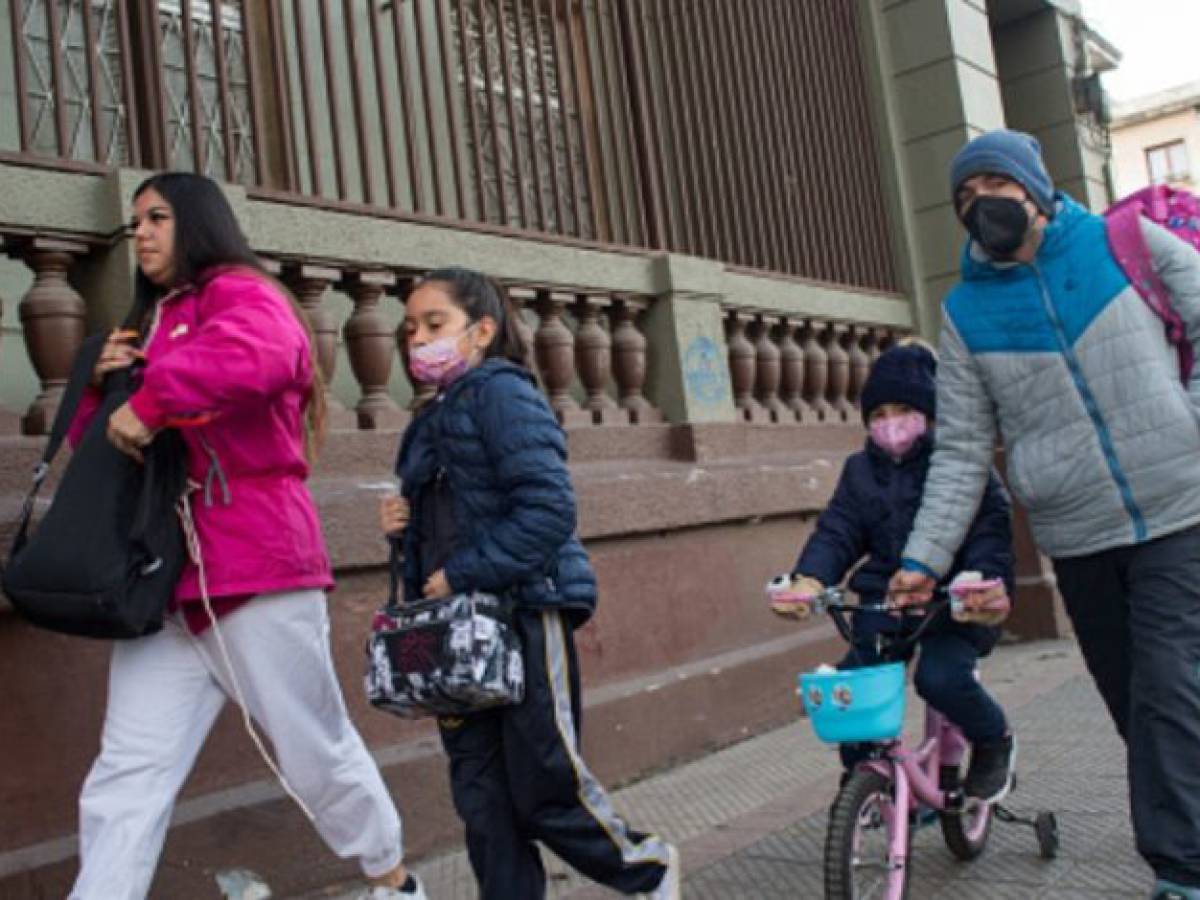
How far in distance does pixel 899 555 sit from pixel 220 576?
72.7 inches

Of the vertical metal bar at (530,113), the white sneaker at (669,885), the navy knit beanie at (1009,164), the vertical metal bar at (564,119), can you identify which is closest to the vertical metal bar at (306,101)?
the vertical metal bar at (530,113)

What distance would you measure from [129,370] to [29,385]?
8.26ft

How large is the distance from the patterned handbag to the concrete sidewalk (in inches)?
43.6

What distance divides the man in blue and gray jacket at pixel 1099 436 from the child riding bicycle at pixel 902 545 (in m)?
0.22

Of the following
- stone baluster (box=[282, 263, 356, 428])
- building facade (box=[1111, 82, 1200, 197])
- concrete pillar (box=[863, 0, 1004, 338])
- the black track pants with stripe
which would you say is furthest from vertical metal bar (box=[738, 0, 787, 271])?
building facade (box=[1111, 82, 1200, 197])

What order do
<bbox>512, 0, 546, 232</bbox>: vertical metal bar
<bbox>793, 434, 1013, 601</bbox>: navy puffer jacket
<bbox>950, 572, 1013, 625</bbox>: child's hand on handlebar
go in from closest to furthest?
<bbox>950, 572, 1013, 625</bbox>: child's hand on handlebar < <bbox>793, 434, 1013, 601</bbox>: navy puffer jacket < <bbox>512, 0, 546, 232</bbox>: vertical metal bar

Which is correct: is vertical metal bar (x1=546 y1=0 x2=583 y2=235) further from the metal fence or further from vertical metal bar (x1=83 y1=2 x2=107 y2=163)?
vertical metal bar (x1=83 y1=2 x2=107 y2=163)

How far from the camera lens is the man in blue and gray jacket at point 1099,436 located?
274 cm

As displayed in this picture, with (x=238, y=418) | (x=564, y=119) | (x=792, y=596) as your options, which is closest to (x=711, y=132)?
(x=564, y=119)

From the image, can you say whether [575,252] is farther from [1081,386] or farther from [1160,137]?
[1160,137]

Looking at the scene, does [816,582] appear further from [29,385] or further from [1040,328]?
[29,385]

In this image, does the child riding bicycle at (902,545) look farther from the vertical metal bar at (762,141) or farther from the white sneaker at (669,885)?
the vertical metal bar at (762,141)

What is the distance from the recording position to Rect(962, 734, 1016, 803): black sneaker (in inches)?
135

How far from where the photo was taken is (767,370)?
665cm
